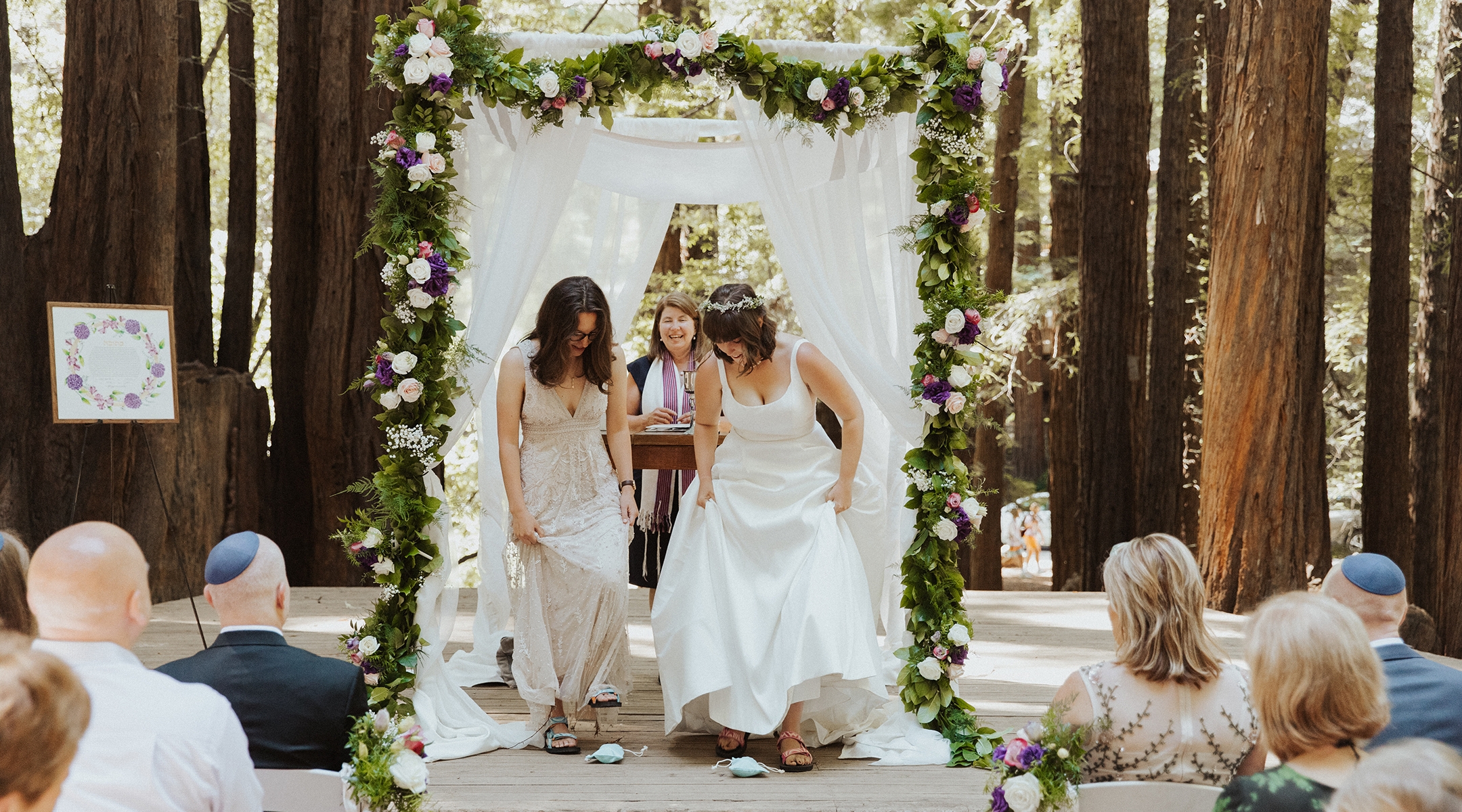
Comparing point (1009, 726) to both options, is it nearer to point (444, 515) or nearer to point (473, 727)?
point (473, 727)

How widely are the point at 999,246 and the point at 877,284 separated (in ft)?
22.0

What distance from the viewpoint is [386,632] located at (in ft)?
15.3

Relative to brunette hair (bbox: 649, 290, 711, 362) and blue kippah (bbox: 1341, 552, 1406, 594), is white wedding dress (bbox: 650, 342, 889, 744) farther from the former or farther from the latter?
blue kippah (bbox: 1341, 552, 1406, 594)

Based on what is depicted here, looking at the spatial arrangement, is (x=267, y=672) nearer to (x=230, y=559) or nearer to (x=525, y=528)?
(x=230, y=559)

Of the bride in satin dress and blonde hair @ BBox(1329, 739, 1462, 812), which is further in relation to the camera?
the bride in satin dress

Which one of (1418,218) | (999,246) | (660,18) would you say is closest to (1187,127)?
(999,246)

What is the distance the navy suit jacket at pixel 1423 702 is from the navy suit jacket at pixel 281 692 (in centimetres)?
243

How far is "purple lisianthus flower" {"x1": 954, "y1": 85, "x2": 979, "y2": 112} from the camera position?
4699mm

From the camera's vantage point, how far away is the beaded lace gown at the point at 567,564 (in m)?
4.80

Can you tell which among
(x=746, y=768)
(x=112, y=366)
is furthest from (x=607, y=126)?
(x=112, y=366)

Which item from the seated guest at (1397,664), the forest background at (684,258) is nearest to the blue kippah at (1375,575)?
the seated guest at (1397,664)

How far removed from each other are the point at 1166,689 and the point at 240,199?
32.1 ft

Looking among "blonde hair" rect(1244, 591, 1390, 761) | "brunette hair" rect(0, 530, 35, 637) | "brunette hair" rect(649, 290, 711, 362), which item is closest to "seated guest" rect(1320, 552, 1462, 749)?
"blonde hair" rect(1244, 591, 1390, 761)

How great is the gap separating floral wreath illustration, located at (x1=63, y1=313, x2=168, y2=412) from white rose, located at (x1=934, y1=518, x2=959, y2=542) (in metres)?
3.87
